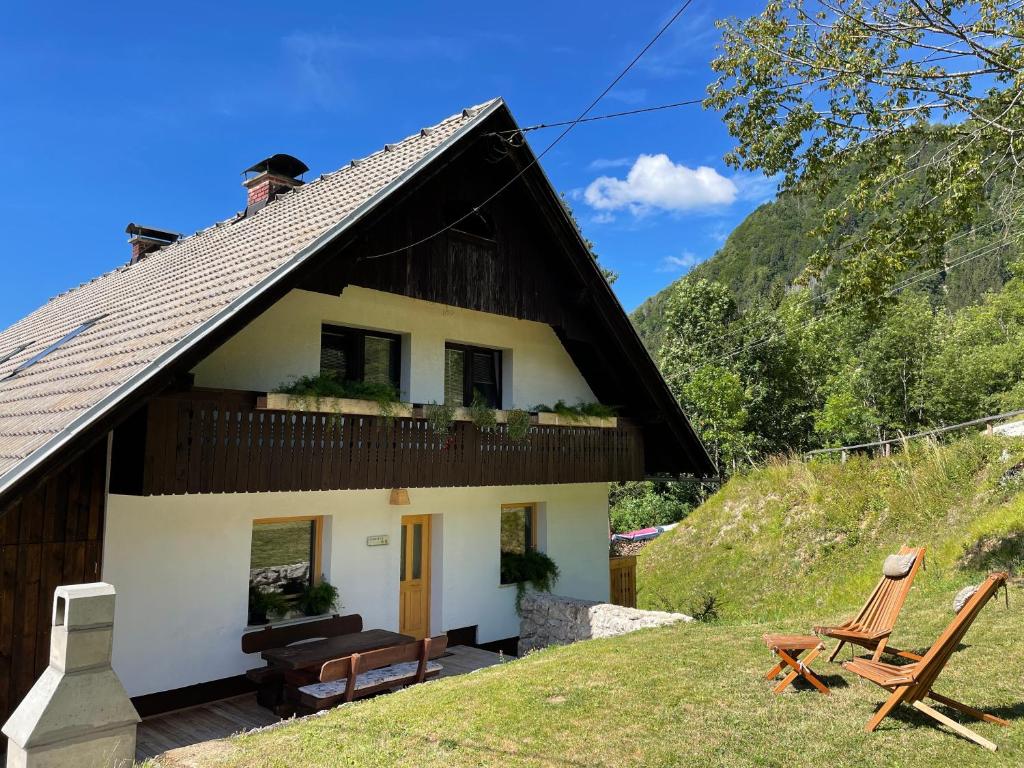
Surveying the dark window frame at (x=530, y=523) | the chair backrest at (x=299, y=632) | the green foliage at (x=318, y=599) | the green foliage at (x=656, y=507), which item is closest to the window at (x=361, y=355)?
the green foliage at (x=318, y=599)

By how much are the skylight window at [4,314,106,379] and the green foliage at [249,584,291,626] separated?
3774 millimetres

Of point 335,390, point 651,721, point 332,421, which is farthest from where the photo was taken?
point 335,390

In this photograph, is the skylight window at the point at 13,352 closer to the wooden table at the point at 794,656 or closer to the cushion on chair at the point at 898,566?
the wooden table at the point at 794,656

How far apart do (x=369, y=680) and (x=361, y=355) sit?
4525 mm

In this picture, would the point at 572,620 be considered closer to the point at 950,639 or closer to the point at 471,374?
the point at 471,374

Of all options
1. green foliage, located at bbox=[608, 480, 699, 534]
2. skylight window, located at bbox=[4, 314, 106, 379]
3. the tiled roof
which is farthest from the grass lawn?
green foliage, located at bbox=[608, 480, 699, 534]

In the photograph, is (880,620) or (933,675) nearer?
(933,675)

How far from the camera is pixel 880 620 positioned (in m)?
6.50

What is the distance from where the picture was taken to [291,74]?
11727 mm

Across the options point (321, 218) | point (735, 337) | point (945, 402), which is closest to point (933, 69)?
point (321, 218)

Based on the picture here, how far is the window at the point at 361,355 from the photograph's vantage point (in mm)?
10266

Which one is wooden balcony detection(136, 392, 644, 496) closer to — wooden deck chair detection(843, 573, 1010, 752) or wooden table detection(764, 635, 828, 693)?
wooden table detection(764, 635, 828, 693)

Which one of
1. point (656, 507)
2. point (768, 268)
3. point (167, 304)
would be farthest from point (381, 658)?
point (768, 268)

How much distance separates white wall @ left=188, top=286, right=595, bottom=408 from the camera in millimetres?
9086
